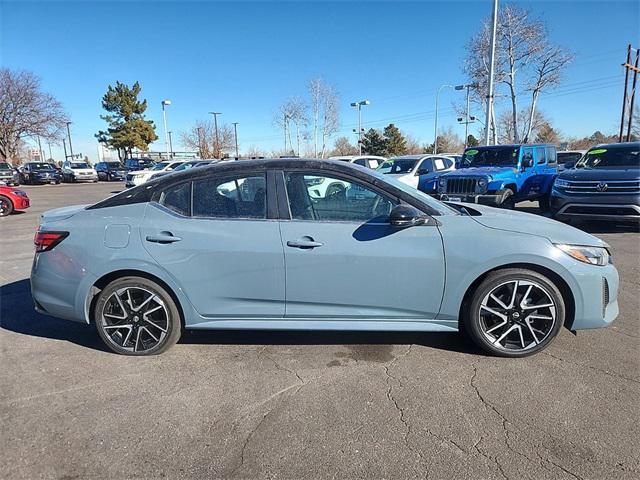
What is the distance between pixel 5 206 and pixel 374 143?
199 feet

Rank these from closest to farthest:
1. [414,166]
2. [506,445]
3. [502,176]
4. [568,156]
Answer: [506,445] < [502,176] < [414,166] < [568,156]

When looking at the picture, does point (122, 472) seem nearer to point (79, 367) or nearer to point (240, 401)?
point (240, 401)

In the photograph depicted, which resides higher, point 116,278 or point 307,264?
point 307,264

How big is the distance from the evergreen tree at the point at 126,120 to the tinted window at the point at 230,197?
55.0 metres

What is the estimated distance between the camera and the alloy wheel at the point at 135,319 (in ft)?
11.1

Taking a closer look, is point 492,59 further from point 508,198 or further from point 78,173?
point 78,173

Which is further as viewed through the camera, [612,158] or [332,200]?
[612,158]

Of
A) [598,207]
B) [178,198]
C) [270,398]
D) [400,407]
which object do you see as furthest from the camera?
[598,207]

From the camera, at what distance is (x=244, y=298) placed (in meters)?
3.33

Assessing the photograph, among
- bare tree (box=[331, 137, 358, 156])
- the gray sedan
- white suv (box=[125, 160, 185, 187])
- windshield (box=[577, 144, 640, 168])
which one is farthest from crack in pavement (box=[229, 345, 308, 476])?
bare tree (box=[331, 137, 358, 156])

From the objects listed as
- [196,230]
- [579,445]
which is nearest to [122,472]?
[196,230]

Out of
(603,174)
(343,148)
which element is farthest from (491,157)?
(343,148)

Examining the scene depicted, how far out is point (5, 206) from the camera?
13.0 metres

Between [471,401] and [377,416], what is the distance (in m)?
0.67
